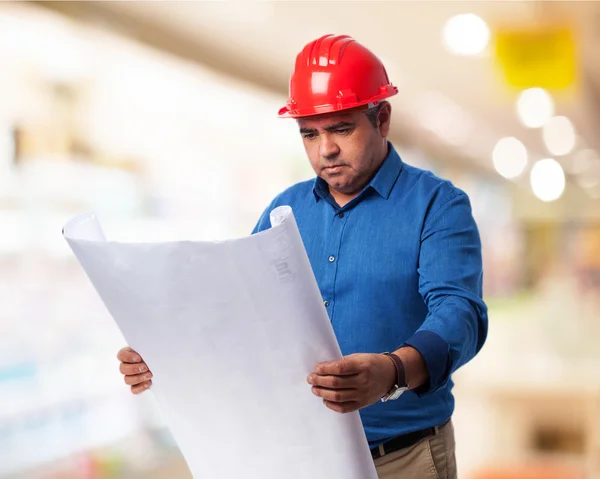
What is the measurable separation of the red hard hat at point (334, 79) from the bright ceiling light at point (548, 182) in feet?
48.0

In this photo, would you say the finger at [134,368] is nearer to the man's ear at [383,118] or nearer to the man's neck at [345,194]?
the man's neck at [345,194]

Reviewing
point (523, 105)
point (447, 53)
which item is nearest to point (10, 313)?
point (447, 53)

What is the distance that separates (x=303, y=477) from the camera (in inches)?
52.7

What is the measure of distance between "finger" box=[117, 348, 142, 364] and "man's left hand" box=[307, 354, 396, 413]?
36cm

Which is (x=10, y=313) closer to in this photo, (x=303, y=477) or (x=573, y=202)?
(x=303, y=477)

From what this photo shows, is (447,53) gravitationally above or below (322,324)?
above

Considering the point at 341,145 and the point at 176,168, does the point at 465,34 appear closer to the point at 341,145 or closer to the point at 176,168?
the point at 176,168

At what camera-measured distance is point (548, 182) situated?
52.3ft

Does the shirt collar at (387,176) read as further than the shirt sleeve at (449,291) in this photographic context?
Yes

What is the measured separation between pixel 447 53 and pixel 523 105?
8.47 ft

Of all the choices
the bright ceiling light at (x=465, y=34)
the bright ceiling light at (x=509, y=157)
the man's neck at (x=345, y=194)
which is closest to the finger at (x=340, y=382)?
the man's neck at (x=345, y=194)

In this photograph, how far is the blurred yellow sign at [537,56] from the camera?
16.4 ft

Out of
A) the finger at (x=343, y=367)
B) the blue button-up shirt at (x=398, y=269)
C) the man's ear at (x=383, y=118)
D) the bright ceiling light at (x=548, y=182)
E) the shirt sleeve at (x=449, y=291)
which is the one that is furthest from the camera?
the bright ceiling light at (x=548, y=182)

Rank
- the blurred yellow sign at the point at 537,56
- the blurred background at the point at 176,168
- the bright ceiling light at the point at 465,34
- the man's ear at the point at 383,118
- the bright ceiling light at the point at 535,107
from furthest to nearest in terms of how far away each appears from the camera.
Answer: the bright ceiling light at the point at 535,107 < the bright ceiling light at the point at 465,34 < the blurred yellow sign at the point at 537,56 < the blurred background at the point at 176,168 < the man's ear at the point at 383,118
